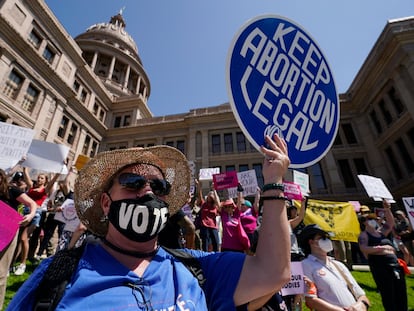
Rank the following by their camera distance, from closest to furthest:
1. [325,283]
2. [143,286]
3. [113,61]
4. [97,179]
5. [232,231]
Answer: [143,286], [97,179], [325,283], [232,231], [113,61]

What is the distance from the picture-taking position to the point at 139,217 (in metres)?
1.27

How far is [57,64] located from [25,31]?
12.0 ft

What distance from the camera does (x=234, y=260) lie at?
126cm

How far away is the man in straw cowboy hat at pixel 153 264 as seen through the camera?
1.00m

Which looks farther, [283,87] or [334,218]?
[334,218]

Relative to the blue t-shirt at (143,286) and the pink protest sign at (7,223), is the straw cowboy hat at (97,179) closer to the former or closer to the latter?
the blue t-shirt at (143,286)

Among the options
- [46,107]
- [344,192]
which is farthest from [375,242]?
[46,107]

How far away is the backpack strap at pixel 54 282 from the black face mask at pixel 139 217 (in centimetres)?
26

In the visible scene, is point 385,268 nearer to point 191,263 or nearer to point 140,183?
point 191,263

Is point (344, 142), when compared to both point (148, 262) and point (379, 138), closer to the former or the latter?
point (379, 138)

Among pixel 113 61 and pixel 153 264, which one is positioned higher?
pixel 113 61

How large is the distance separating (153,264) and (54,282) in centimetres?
44

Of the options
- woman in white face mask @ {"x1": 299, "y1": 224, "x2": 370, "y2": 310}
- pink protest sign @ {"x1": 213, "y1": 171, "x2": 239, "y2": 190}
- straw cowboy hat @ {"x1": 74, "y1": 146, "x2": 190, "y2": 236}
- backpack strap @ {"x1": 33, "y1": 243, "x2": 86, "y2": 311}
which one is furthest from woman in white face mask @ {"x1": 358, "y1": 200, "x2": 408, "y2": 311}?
backpack strap @ {"x1": 33, "y1": 243, "x2": 86, "y2": 311}

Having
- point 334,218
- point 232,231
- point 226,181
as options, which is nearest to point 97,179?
point 232,231
